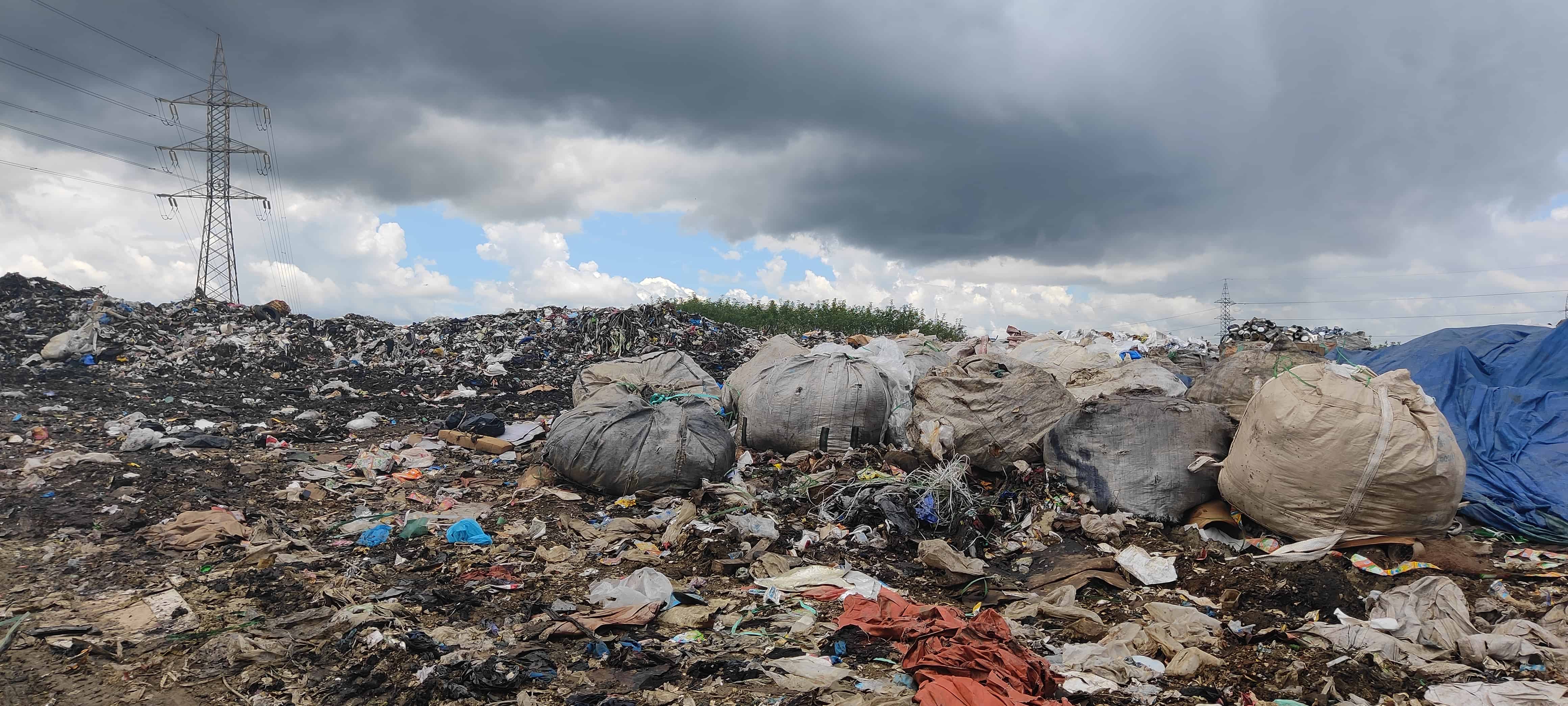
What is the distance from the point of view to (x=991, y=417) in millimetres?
4664

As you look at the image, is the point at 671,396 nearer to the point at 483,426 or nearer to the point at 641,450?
the point at 641,450

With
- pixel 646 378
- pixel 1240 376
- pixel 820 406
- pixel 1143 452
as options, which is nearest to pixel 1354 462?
pixel 1143 452

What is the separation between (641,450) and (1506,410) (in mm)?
5063

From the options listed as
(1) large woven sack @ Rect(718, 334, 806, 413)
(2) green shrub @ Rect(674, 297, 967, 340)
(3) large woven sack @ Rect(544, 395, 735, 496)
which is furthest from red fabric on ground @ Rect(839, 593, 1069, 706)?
(2) green shrub @ Rect(674, 297, 967, 340)

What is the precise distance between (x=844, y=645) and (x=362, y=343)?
10.9 metres

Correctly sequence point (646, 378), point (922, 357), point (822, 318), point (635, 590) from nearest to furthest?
1. point (635, 590)
2. point (922, 357)
3. point (646, 378)
4. point (822, 318)

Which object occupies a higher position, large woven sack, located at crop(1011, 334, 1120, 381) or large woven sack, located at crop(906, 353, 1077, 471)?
large woven sack, located at crop(1011, 334, 1120, 381)

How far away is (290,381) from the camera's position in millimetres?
9070

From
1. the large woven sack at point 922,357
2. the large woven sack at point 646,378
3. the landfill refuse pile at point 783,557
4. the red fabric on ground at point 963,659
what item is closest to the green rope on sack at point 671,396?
the large woven sack at point 646,378

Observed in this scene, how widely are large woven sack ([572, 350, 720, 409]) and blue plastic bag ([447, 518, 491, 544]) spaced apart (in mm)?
2450

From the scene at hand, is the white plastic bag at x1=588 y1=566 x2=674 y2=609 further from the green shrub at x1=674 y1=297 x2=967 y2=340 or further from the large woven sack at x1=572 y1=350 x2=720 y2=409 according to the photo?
the green shrub at x1=674 y1=297 x2=967 y2=340

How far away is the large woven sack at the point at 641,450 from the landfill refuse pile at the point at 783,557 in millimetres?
19

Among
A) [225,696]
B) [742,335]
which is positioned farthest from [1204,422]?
[742,335]

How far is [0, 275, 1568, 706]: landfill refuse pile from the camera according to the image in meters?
2.42
